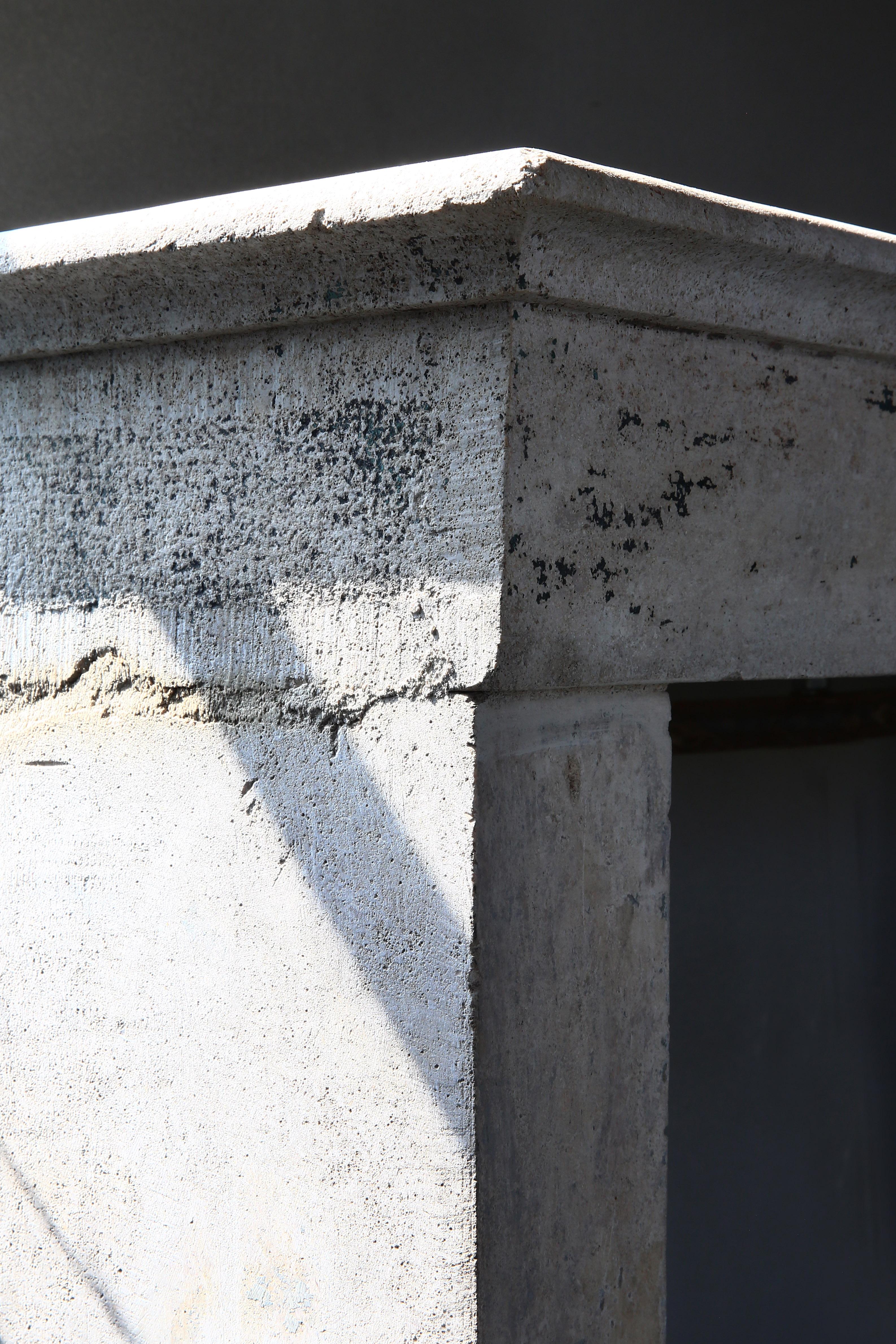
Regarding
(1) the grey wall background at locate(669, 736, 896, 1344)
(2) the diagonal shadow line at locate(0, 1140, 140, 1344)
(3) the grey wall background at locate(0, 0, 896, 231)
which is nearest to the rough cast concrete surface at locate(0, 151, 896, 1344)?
(2) the diagonal shadow line at locate(0, 1140, 140, 1344)

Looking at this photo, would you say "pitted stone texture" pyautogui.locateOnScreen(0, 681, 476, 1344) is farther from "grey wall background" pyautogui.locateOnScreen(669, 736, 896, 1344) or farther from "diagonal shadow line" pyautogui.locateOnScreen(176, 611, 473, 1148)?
"grey wall background" pyautogui.locateOnScreen(669, 736, 896, 1344)

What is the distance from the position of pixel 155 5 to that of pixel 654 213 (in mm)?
2116

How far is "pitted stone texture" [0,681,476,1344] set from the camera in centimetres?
102

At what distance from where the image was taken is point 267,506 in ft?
3.54

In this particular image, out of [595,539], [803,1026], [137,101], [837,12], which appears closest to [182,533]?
[595,539]

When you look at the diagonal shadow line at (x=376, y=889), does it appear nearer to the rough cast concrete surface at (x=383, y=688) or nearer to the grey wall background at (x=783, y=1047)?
the rough cast concrete surface at (x=383, y=688)

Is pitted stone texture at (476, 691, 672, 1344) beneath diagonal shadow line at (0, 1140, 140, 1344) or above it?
above

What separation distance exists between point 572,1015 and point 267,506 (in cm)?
59

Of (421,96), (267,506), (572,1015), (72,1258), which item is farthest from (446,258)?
(421,96)

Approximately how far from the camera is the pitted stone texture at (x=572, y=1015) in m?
1.03

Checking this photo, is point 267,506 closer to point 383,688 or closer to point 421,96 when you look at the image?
point 383,688

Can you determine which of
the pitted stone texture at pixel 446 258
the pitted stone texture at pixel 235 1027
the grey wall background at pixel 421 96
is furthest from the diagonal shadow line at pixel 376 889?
the grey wall background at pixel 421 96

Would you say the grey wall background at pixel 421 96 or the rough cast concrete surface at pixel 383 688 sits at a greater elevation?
the grey wall background at pixel 421 96

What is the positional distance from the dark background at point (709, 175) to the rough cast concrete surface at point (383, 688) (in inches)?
59.7
